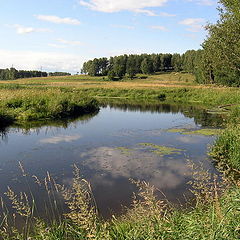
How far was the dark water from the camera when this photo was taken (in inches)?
363

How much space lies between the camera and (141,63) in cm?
11594

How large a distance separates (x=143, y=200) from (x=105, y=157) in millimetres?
4808

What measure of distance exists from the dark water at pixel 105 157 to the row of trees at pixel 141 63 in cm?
8872

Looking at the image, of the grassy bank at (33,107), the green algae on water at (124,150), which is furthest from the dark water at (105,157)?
the grassy bank at (33,107)

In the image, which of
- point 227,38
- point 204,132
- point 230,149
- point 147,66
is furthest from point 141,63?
point 230,149

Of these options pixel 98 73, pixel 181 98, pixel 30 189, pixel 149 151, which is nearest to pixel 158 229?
pixel 30 189

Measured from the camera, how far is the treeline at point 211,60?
19.2 meters

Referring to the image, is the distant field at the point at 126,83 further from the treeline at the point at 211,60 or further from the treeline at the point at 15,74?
the treeline at the point at 15,74

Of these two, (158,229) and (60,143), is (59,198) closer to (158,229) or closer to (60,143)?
(158,229)

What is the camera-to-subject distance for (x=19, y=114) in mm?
22047

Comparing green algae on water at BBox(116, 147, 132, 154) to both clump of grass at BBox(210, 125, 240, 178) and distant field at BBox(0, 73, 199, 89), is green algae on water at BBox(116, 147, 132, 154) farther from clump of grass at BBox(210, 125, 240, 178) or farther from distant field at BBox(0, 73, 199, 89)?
distant field at BBox(0, 73, 199, 89)

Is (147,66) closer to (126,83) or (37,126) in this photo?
(126,83)

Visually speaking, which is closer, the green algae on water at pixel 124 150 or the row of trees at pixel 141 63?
the green algae on water at pixel 124 150

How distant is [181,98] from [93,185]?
1502 inches
